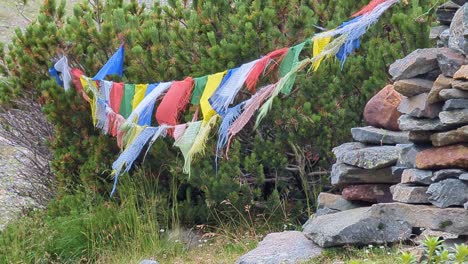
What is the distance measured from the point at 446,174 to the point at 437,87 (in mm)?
605

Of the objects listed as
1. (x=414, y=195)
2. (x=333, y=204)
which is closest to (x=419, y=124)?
(x=414, y=195)

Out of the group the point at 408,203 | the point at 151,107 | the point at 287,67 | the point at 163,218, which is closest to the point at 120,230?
the point at 163,218

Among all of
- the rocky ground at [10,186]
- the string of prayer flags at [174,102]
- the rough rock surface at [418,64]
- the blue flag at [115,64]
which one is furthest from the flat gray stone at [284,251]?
the rocky ground at [10,186]

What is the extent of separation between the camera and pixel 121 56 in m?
9.73

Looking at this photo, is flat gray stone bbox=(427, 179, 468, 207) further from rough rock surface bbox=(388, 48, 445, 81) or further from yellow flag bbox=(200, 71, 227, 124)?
yellow flag bbox=(200, 71, 227, 124)

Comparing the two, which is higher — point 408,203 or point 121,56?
point 121,56

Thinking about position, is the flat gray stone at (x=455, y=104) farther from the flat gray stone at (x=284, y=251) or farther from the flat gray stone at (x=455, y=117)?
the flat gray stone at (x=284, y=251)

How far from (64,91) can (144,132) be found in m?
1.38

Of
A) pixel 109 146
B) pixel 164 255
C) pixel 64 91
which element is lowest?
pixel 164 255

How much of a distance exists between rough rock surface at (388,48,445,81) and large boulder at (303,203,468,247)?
0.95 metres

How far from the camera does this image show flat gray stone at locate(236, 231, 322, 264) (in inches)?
285

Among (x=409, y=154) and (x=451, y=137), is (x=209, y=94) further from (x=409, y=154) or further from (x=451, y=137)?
(x=451, y=137)

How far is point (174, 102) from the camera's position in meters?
8.91

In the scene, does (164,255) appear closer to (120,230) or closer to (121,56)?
(120,230)
